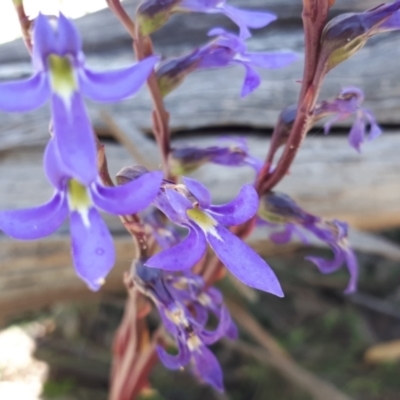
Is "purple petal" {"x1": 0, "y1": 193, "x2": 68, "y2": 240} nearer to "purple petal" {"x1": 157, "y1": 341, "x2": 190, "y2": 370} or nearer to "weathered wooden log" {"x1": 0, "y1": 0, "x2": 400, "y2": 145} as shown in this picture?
"purple petal" {"x1": 157, "y1": 341, "x2": 190, "y2": 370}

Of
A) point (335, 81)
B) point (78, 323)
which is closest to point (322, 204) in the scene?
point (335, 81)

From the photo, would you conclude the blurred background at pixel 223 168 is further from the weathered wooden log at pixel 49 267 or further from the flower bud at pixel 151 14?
the flower bud at pixel 151 14

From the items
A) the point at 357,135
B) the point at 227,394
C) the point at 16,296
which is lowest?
the point at 227,394

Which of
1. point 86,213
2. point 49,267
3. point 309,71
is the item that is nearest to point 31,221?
point 86,213

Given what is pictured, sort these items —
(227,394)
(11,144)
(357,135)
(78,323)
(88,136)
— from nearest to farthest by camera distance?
(88,136) < (357,135) < (11,144) < (227,394) < (78,323)

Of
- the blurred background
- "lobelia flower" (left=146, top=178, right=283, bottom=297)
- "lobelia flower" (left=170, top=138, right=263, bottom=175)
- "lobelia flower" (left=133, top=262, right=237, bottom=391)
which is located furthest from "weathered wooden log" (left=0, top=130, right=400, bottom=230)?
"lobelia flower" (left=146, top=178, right=283, bottom=297)

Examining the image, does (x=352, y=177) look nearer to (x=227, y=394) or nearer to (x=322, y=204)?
(x=322, y=204)
